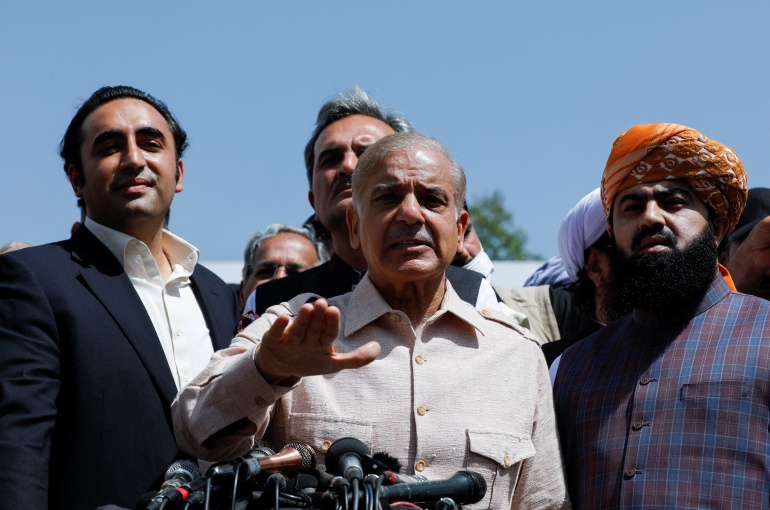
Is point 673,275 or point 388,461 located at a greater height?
point 673,275

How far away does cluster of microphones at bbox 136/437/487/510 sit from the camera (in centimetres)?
261

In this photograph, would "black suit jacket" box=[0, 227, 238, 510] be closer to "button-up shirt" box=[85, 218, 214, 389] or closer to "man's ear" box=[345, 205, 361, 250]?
"button-up shirt" box=[85, 218, 214, 389]

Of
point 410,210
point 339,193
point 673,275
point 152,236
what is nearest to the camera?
point 410,210

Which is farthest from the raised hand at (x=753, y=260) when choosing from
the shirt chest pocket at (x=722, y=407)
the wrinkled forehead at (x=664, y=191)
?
the shirt chest pocket at (x=722, y=407)

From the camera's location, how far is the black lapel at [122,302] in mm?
3844

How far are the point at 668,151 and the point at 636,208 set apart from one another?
0.24 m

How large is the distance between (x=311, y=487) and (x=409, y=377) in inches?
24.6

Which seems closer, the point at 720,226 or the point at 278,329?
the point at 278,329

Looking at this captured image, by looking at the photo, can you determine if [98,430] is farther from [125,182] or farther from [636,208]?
[636,208]

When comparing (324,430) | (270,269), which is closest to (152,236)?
(324,430)

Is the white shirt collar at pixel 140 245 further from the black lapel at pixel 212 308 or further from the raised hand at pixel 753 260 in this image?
the raised hand at pixel 753 260

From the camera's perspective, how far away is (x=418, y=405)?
328cm

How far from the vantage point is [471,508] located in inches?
127

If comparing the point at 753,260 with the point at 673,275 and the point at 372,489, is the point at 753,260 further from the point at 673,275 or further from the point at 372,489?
the point at 372,489
